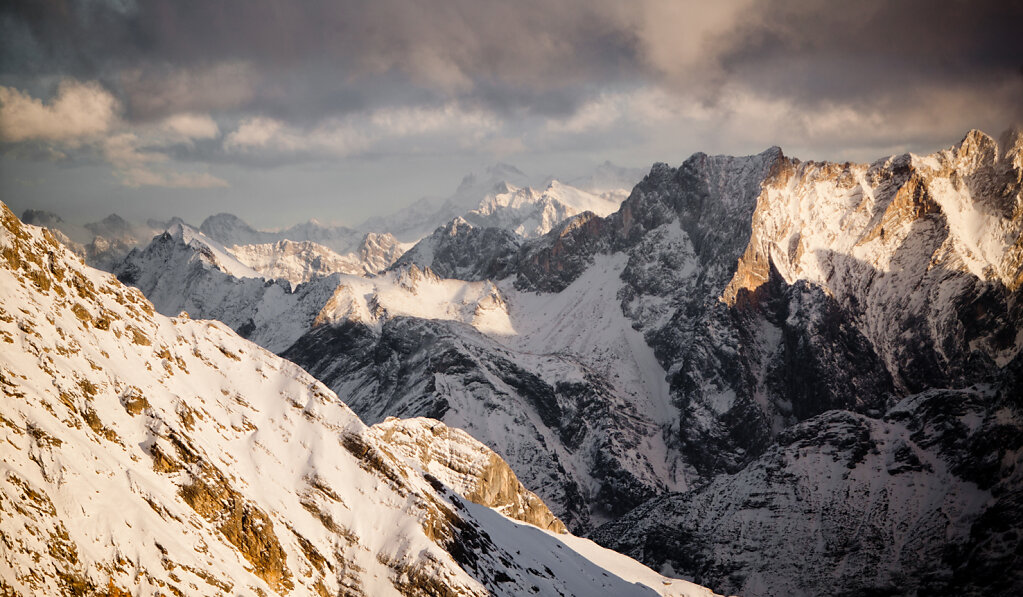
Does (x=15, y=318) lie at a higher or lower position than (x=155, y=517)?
higher

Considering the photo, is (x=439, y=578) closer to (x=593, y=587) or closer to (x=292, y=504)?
(x=292, y=504)

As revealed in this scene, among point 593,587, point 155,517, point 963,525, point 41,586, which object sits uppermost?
point 963,525

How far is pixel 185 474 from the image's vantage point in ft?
368

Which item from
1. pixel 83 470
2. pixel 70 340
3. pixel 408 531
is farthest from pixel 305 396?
pixel 83 470

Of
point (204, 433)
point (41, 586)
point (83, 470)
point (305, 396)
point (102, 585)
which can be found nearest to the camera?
point (41, 586)

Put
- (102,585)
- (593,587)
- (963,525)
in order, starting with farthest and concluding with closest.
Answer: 1. (963,525)
2. (593,587)
3. (102,585)

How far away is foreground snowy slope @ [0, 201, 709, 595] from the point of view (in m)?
92.8

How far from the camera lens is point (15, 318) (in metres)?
106

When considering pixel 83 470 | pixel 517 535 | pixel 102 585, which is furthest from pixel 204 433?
pixel 517 535

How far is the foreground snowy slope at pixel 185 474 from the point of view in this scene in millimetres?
92750

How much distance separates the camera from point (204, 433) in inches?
4830

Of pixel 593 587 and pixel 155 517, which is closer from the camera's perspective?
pixel 155 517

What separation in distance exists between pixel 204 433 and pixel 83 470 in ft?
83.1

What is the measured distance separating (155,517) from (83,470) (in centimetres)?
924
